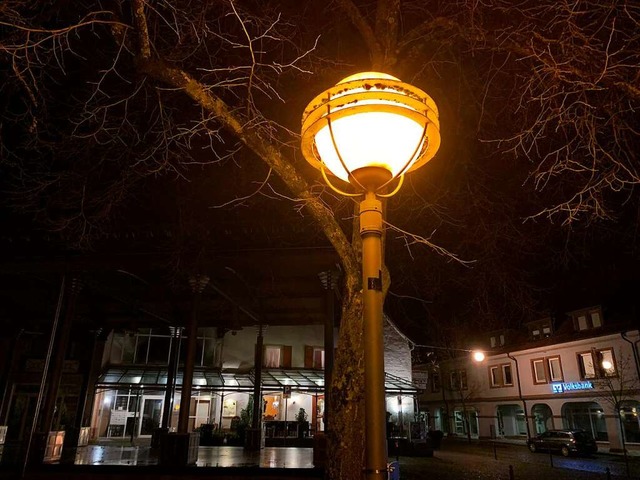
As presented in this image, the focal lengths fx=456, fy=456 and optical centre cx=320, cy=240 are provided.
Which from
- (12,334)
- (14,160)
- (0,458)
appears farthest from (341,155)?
(12,334)

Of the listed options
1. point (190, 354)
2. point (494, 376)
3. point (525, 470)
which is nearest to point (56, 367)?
point (190, 354)

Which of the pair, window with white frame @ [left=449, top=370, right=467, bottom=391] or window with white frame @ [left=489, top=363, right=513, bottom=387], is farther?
window with white frame @ [left=449, top=370, right=467, bottom=391]

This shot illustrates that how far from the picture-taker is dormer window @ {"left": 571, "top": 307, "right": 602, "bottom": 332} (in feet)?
97.6

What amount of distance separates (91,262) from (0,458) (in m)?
6.82

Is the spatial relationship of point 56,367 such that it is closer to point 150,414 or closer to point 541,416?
point 150,414

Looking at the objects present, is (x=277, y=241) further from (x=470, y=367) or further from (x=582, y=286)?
(x=470, y=367)

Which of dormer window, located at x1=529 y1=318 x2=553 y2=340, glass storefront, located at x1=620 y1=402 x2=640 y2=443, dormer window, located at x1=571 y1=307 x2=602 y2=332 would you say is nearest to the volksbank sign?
glass storefront, located at x1=620 y1=402 x2=640 y2=443

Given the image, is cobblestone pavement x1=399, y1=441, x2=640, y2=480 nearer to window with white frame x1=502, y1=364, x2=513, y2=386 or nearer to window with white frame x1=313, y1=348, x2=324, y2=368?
window with white frame x1=313, y1=348, x2=324, y2=368

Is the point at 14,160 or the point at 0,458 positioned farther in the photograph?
the point at 0,458

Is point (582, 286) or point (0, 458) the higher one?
point (582, 286)

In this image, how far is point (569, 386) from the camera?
102 feet

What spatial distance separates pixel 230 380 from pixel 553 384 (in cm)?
2277

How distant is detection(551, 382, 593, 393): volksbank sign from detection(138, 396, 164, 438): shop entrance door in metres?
26.3

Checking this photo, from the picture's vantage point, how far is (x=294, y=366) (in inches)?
1062
